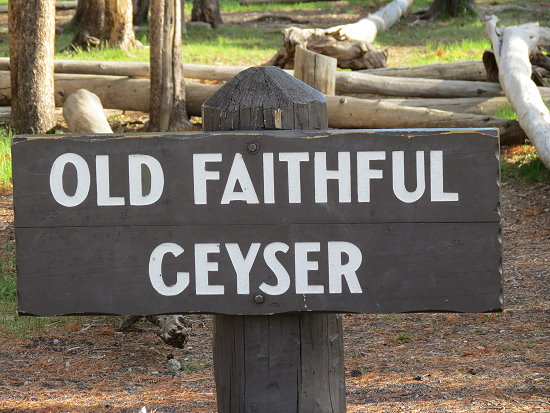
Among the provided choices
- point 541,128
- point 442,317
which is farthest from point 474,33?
point 442,317

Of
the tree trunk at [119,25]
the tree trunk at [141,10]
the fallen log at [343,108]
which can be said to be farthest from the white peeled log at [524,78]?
the tree trunk at [141,10]

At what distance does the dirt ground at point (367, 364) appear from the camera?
432cm

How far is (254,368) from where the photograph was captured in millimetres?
2494

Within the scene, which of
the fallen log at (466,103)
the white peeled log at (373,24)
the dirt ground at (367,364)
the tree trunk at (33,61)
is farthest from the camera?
the white peeled log at (373,24)

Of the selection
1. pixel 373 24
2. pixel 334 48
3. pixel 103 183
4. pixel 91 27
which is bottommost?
pixel 103 183

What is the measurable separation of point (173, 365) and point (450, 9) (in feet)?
61.7

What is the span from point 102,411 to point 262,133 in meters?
2.47

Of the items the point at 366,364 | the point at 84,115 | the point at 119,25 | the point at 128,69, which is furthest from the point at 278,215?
the point at 119,25

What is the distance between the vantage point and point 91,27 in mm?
16797

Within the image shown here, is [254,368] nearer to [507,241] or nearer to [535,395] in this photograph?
[535,395]

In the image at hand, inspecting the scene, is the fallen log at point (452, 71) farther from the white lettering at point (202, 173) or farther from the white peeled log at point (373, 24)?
the white lettering at point (202, 173)

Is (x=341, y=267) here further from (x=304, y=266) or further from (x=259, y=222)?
(x=259, y=222)

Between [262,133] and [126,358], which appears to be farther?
[126,358]

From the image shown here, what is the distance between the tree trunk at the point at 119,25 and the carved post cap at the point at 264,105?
1418 centimetres
